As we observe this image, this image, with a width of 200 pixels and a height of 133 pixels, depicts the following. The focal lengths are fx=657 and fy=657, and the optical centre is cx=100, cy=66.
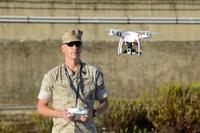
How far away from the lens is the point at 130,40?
33.4ft

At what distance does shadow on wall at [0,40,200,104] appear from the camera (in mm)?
11312

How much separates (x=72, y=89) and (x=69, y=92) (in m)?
0.03

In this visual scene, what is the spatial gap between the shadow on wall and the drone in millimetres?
506

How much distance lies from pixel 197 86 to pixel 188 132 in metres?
0.76

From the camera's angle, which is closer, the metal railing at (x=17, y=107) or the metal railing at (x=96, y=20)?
the metal railing at (x=17, y=107)

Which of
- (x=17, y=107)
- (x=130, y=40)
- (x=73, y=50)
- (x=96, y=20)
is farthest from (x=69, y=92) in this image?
(x=96, y=20)

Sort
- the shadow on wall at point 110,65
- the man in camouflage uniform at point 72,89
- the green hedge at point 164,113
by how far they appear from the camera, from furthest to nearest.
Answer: the shadow on wall at point 110,65 → the green hedge at point 164,113 → the man in camouflage uniform at point 72,89

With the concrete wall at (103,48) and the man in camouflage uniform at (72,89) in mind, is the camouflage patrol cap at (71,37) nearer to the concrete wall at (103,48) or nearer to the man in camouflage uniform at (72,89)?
the man in camouflage uniform at (72,89)

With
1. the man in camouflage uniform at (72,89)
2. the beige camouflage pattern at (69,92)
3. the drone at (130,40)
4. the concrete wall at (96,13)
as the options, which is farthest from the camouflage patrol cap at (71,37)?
the concrete wall at (96,13)

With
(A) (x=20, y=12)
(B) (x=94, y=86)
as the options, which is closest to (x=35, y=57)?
(A) (x=20, y=12)

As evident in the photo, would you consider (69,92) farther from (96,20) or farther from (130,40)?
(96,20)

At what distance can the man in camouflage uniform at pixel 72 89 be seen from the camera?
16.2 feet

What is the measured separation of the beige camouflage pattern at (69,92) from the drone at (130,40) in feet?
16.8

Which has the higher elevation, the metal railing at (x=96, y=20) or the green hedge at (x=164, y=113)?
the metal railing at (x=96, y=20)
